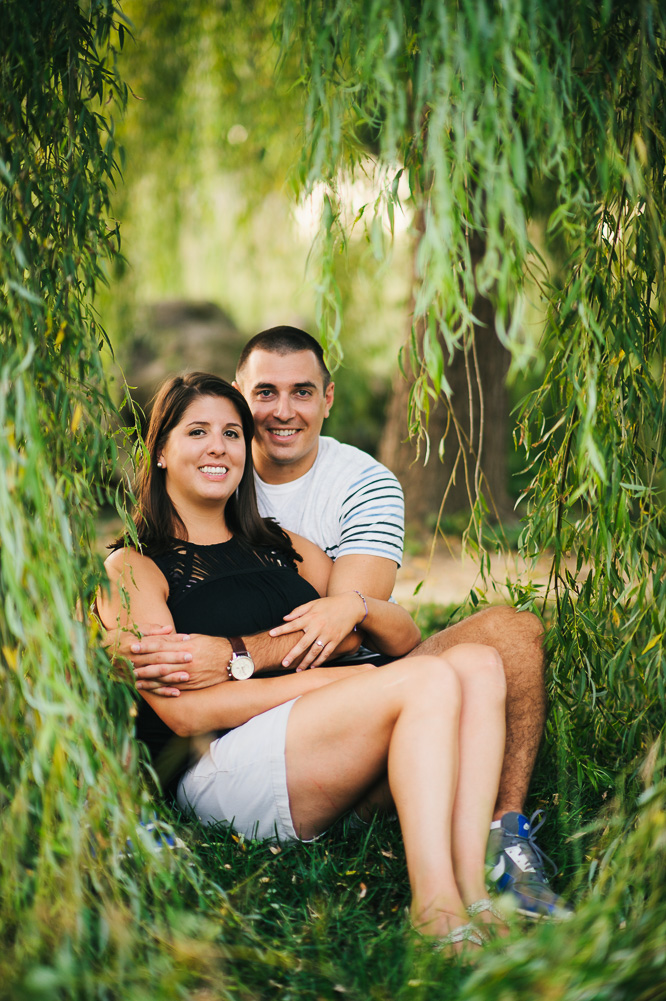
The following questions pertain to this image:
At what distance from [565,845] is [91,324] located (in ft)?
5.60

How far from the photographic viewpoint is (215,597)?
7.52ft

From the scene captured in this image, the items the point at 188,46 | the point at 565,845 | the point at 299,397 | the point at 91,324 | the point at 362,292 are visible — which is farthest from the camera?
the point at 362,292

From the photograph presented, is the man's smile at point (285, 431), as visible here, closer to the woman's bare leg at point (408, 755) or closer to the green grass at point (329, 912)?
the woman's bare leg at point (408, 755)

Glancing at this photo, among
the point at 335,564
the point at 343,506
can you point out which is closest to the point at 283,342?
the point at 343,506

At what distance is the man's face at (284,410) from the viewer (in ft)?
9.22

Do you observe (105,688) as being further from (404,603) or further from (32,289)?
(404,603)

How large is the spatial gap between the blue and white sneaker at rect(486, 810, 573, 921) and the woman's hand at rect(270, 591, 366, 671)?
1.98ft

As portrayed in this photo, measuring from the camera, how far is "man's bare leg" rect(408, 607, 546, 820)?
7.31 ft

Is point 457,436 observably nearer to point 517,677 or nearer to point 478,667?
point 517,677

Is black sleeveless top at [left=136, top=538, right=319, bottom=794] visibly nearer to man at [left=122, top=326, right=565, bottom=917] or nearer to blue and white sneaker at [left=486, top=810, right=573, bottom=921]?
man at [left=122, top=326, right=565, bottom=917]

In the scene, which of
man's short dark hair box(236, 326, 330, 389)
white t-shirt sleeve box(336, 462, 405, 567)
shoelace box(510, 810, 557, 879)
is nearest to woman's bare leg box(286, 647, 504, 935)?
shoelace box(510, 810, 557, 879)

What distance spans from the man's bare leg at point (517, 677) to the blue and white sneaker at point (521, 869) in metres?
0.09

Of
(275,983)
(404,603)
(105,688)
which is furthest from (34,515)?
(404,603)

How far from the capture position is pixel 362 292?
694cm
